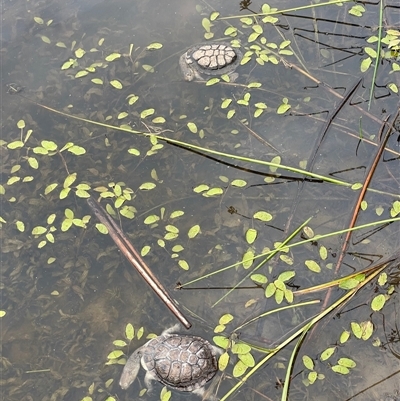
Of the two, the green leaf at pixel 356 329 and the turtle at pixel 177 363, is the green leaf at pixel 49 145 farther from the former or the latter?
the green leaf at pixel 356 329

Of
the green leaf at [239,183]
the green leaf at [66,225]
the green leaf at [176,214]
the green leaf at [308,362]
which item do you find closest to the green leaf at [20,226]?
the green leaf at [66,225]

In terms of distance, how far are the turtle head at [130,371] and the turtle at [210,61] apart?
7.99 ft

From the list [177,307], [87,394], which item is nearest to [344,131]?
[177,307]

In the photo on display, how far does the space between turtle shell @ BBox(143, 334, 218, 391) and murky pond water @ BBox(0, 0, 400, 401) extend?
0.10 metres

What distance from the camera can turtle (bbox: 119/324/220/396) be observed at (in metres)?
2.79

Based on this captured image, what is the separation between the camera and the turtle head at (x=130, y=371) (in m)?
2.84

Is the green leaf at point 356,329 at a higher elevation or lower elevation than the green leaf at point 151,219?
lower

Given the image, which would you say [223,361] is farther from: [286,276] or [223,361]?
[286,276]

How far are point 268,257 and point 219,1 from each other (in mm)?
2822

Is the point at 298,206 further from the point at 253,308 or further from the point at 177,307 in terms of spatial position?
the point at 177,307

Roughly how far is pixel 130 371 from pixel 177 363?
30 cm

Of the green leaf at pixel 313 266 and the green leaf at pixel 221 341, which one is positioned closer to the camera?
the green leaf at pixel 221 341

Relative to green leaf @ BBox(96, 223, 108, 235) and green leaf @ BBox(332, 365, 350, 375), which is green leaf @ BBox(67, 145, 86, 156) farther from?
green leaf @ BBox(332, 365, 350, 375)

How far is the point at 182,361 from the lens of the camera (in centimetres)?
284
